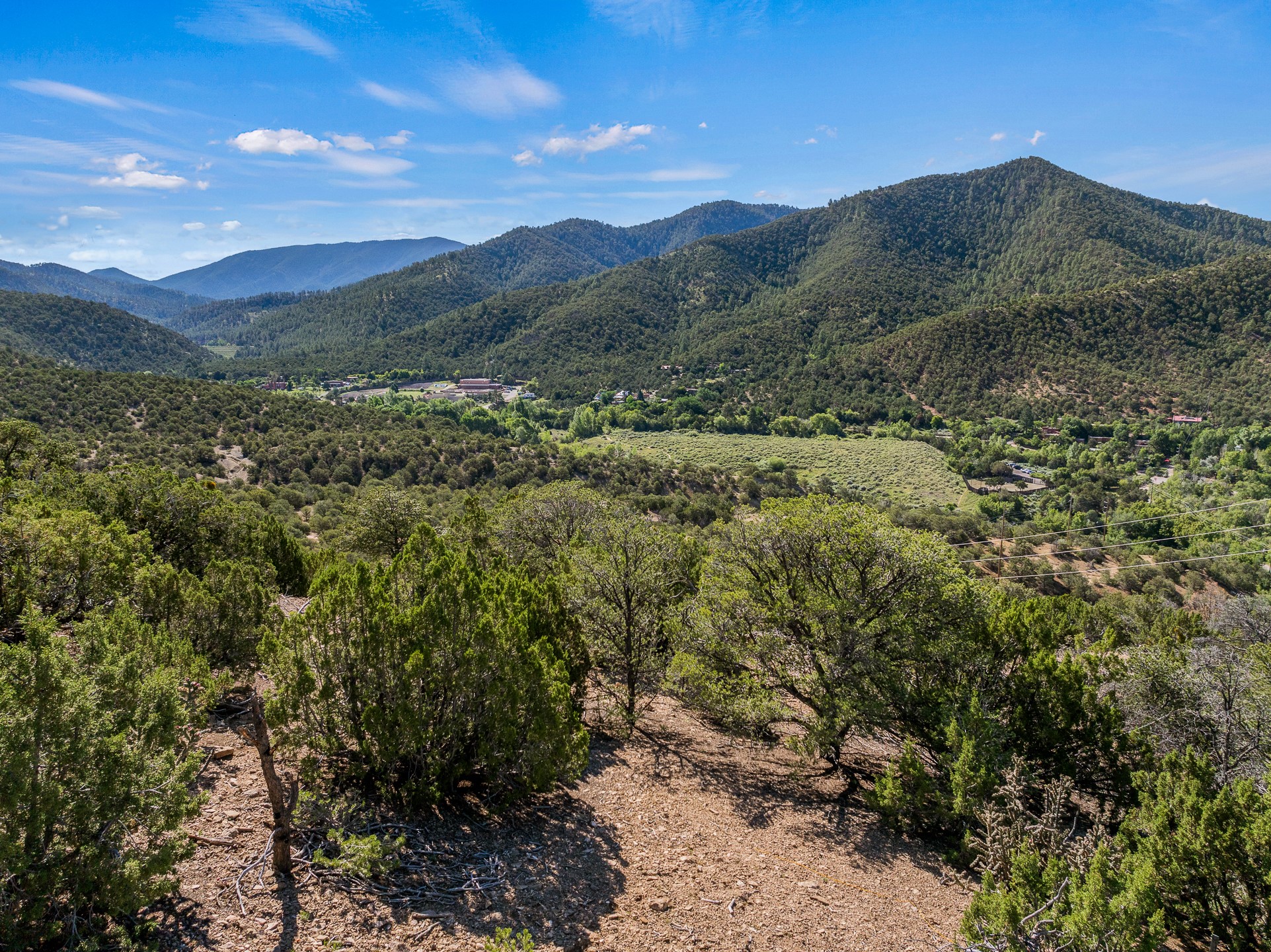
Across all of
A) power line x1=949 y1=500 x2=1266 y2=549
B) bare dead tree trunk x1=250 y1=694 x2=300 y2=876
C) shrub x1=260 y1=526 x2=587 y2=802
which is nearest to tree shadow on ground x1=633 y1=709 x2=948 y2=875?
shrub x1=260 y1=526 x2=587 y2=802

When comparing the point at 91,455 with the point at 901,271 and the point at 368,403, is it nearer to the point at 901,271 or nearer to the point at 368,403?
the point at 368,403

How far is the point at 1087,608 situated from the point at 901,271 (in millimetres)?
134619

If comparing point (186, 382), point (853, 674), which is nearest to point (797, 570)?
point (853, 674)

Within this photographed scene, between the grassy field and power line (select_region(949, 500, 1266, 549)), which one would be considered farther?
the grassy field

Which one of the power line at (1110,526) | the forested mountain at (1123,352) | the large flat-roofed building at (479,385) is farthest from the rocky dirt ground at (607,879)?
the large flat-roofed building at (479,385)

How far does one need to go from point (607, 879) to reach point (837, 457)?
75214mm

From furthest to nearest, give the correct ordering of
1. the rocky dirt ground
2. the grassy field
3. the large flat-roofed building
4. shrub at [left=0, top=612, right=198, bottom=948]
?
1. the large flat-roofed building
2. the grassy field
3. the rocky dirt ground
4. shrub at [left=0, top=612, right=198, bottom=948]

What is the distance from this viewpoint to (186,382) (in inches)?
A: 2341

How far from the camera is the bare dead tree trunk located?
5629 mm

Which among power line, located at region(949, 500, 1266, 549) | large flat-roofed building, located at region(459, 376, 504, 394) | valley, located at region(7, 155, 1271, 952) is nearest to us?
valley, located at region(7, 155, 1271, 952)

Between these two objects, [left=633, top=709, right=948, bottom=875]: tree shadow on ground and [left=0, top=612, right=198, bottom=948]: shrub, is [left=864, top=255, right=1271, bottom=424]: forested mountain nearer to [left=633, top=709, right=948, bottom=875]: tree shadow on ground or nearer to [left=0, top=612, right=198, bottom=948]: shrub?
[left=633, top=709, right=948, bottom=875]: tree shadow on ground

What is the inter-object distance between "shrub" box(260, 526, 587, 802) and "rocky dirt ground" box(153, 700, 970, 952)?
0.73 meters

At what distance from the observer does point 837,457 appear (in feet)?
254

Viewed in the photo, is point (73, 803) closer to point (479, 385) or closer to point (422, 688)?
point (422, 688)
